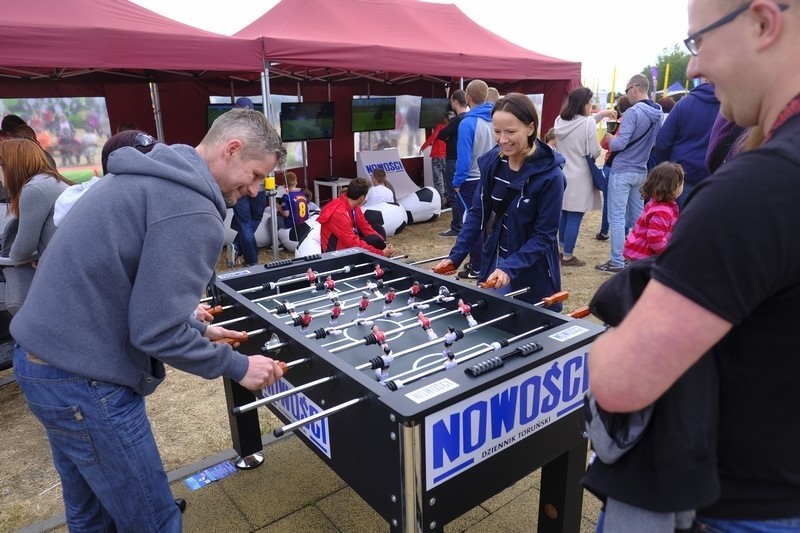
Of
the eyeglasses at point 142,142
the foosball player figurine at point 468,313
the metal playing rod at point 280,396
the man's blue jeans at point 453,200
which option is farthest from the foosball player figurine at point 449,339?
the man's blue jeans at point 453,200

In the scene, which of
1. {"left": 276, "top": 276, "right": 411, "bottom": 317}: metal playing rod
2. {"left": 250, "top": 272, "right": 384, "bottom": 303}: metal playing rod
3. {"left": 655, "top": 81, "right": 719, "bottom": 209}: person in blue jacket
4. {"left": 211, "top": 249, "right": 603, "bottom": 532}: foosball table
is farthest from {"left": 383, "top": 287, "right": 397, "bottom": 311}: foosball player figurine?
{"left": 655, "top": 81, "right": 719, "bottom": 209}: person in blue jacket

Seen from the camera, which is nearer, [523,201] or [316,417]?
[316,417]

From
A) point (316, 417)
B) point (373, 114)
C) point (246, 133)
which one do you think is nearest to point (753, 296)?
point (316, 417)

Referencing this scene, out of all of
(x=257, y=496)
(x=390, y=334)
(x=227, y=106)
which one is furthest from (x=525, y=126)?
(x=227, y=106)

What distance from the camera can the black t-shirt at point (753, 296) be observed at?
2.21ft

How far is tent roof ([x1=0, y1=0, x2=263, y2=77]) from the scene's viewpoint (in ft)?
13.9

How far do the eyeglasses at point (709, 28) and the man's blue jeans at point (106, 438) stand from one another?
163 centimetres

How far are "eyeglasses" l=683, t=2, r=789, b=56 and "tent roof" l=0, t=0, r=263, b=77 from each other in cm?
493

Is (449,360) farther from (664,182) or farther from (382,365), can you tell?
(664,182)

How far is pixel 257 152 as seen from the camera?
5.31ft

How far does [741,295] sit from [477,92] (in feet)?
17.4

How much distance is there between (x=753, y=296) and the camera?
0.69m

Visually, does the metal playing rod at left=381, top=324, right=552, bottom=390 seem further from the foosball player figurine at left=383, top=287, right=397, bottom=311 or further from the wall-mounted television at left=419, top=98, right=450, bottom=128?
the wall-mounted television at left=419, top=98, right=450, bottom=128

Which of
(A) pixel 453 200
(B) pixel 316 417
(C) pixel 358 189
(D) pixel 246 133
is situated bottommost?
(A) pixel 453 200
